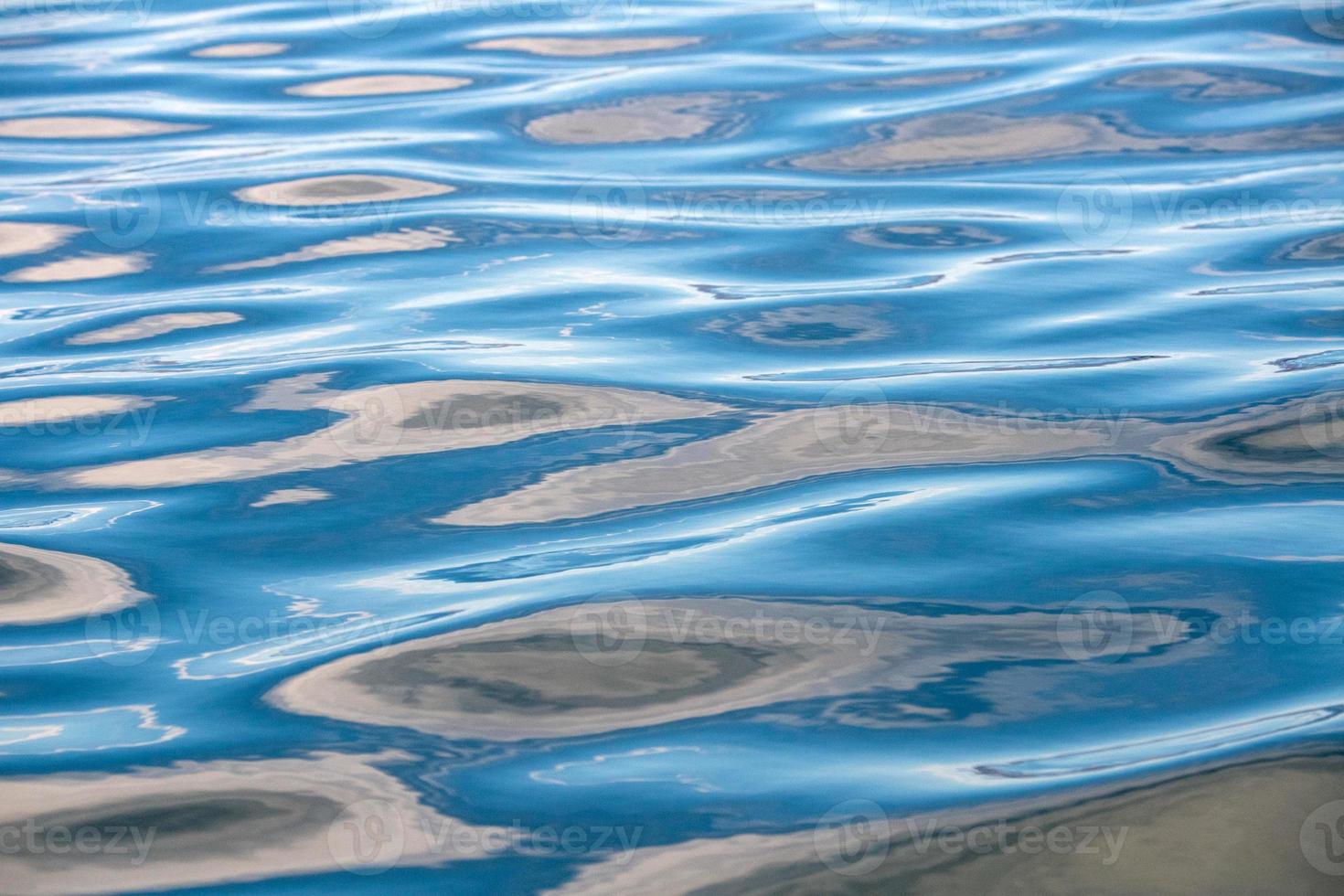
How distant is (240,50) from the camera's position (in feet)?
18.2

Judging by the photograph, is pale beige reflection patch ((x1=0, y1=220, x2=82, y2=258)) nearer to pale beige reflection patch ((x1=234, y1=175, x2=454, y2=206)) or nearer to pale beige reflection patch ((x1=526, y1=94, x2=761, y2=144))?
pale beige reflection patch ((x1=234, y1=175, x2=454, y2=206))

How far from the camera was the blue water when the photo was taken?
1412 millimetres

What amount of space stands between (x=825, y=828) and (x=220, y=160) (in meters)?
3.28

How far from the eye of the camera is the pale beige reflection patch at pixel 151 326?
2.95 metres

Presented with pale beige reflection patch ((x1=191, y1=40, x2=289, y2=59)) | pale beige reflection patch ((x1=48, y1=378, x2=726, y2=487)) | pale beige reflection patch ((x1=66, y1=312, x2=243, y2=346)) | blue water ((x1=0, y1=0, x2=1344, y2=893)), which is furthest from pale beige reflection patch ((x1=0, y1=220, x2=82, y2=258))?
pale beige reflection patch ((x1=191, y1=40, x2=289, y2=59))

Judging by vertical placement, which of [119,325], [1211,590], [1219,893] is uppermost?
[119,325]

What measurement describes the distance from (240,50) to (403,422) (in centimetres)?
363

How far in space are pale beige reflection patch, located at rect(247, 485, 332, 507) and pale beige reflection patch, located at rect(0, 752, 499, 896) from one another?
0.68 m

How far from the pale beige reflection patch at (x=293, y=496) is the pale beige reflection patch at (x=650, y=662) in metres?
0.50

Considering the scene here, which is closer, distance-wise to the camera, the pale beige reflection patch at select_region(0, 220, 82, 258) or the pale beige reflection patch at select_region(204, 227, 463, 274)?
the pale beige reflection patch at select_region(204, 227, 463, 274)

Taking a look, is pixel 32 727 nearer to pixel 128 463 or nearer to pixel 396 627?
pixel 396 627

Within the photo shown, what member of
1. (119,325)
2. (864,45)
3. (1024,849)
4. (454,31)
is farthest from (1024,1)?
(1024,849)

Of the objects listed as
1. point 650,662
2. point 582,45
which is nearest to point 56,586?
point 650,662

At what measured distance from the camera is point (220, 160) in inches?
162
